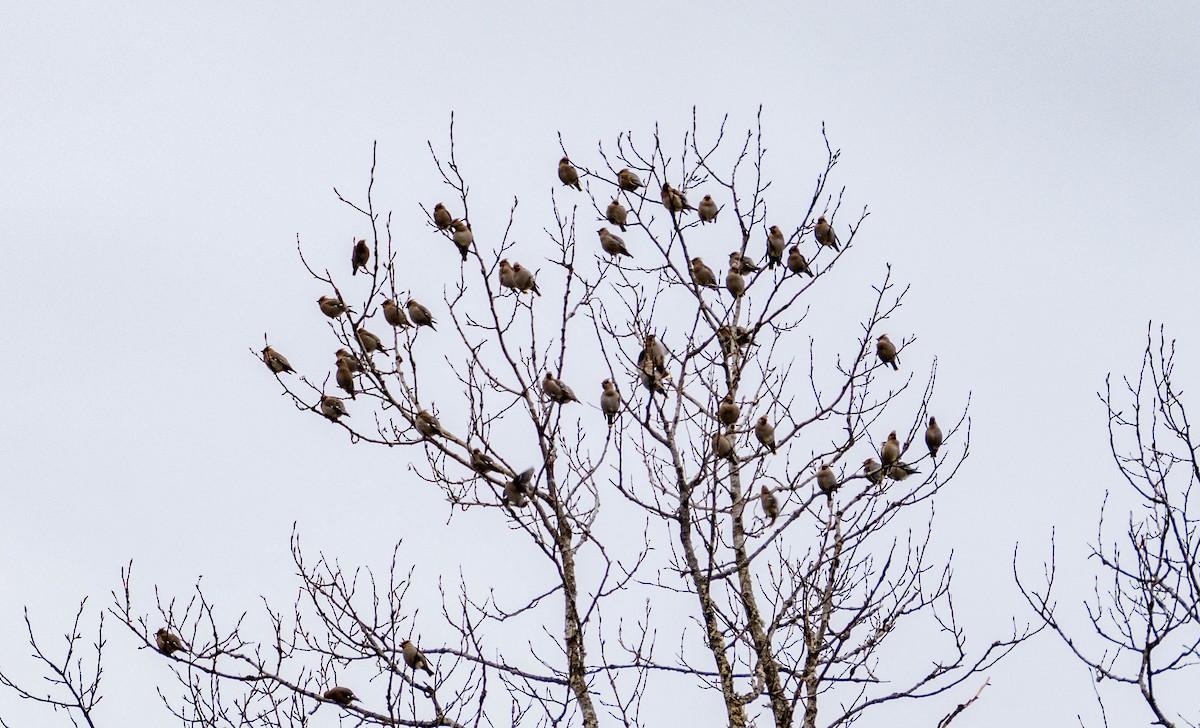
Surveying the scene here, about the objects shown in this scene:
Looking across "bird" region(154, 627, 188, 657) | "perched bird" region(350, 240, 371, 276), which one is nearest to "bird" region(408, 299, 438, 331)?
"perched bird" region(350, 240, 371, 276)

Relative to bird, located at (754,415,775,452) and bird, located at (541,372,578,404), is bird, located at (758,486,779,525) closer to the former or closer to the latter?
bird, located at (754,415,775,452)

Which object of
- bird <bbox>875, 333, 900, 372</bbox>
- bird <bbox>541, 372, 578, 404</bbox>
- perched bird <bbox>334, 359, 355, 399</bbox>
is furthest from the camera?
bird <bbox>875, 333, 900, 372</bbox>

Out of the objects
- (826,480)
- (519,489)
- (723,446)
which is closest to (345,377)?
(519,489)

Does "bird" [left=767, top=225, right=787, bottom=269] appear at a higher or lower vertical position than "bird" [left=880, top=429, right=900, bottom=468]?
higher

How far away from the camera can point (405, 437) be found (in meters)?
8.41

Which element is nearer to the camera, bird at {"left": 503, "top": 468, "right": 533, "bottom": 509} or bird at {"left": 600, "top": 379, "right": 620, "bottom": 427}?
bird at {"left": 503, "top": 468, "right": 533, "bottom": 509}

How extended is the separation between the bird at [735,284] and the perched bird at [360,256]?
248cm

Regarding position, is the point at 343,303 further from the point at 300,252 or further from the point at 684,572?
the point at 684,572

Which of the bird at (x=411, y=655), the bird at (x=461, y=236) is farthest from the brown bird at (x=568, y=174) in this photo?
the bird at (x=411, y=655)

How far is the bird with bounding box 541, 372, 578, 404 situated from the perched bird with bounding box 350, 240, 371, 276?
170 cm

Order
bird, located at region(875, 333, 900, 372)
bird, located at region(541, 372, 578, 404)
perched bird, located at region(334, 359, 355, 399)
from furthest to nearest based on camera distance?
1. bird, located at region(875, 333, 900, 372)
2. perched bird, located at region(334, 359, 355, 399)
3. bird, located at region(541, 372, 578, 404)

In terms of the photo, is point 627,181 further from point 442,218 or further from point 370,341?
point 370,341

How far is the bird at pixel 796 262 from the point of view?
410 inches

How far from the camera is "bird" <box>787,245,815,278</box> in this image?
10414mm
